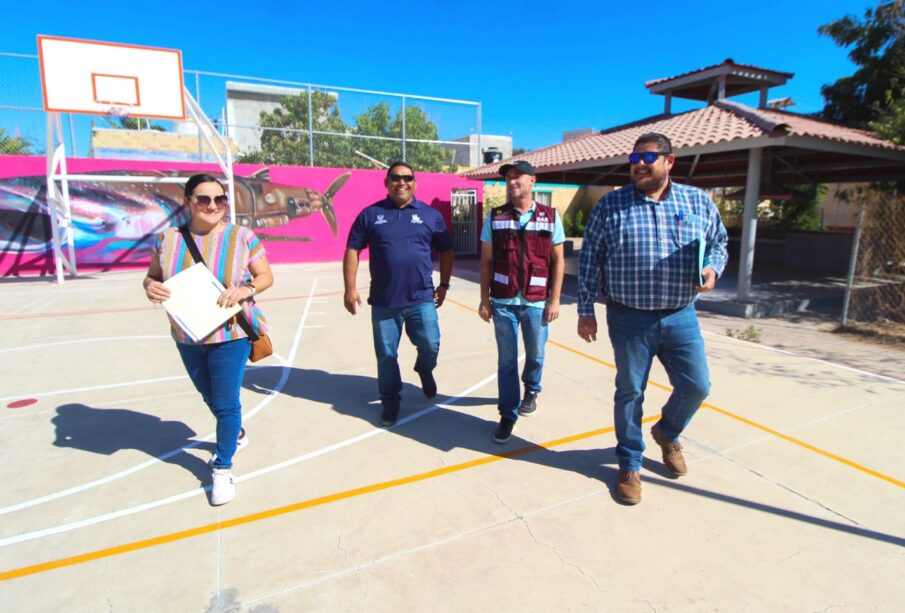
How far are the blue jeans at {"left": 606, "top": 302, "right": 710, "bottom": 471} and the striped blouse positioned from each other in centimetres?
209

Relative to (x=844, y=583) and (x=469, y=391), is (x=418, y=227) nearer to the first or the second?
(x=469, y=391)

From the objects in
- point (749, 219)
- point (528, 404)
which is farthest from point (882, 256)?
point (528, 404)

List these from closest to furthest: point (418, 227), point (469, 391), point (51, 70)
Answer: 1. point (418, 227)
2. point (469, 391)
3. point (51, 70)

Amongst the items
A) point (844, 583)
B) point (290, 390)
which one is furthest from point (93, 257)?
point (844, 583)

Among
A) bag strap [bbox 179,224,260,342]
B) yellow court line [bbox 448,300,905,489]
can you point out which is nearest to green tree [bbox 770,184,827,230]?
yellow court line [bbox 448,300,905,489]

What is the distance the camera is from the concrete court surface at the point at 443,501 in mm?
2307

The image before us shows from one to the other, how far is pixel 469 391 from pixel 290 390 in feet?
5.44

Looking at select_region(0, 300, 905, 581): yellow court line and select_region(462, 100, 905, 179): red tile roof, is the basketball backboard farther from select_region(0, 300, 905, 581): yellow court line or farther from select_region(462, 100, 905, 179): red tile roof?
select_region(0, 300, 905, 581): yellow court line

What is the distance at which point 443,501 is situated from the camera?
297 centimetres

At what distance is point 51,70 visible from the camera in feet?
35.2

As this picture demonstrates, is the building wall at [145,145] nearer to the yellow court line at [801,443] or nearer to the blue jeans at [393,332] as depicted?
the blue jeans at [393,332]

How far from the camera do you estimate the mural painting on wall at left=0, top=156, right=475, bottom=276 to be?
502 inches

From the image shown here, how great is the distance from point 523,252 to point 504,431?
1264 millimetres

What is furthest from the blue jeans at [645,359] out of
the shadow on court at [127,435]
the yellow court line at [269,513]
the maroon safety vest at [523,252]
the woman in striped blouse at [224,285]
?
the shadow on court at [127,435]
